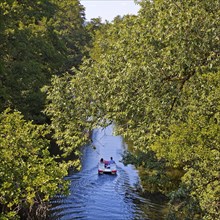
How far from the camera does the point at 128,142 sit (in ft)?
152

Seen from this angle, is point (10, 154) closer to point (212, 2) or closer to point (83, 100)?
point (83, 100)

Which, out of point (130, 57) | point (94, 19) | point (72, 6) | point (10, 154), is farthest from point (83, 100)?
point (94, 19)

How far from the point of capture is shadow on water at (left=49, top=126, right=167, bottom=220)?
2420 centimetres

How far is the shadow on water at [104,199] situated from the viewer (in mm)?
24203

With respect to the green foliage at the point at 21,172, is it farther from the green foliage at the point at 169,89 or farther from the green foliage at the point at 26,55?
the green foliage at the point at 26,55

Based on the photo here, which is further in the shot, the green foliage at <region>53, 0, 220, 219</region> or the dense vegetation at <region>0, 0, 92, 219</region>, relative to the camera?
the green foliage at <region>53, 0, 220, 219</region>

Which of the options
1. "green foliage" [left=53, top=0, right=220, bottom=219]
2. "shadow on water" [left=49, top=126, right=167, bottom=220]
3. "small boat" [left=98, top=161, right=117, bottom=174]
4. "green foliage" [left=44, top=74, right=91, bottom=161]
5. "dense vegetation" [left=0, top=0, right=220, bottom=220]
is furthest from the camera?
"small boat" [left=98, top=161, right=117, bottom=174]

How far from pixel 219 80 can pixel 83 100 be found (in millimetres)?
5970

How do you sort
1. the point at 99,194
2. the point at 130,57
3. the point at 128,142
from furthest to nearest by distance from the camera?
the point at 128,142 < the point at 99,194 < the point at 130,57

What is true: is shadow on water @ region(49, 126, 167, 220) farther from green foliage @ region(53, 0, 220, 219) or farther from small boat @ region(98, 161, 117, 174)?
green foliage @ region(53, 0, 220, 219)

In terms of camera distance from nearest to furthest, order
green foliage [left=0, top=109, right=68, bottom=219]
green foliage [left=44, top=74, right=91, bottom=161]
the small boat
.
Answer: green foliage [left=0, top=109, right=68, bottom=219] < green foliage [left=44, top=74, right=91, bottom=161] < the small boat

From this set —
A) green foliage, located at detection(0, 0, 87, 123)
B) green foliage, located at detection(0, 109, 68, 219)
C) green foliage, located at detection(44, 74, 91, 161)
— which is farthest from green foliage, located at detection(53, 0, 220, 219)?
green foliage, located at detection(0, 0, 87, 123)

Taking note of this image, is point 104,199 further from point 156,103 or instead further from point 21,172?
point 21,172

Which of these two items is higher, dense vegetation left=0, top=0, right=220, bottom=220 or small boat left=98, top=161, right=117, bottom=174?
dense vegetation left=0, top=0, right=220, bottom=220
